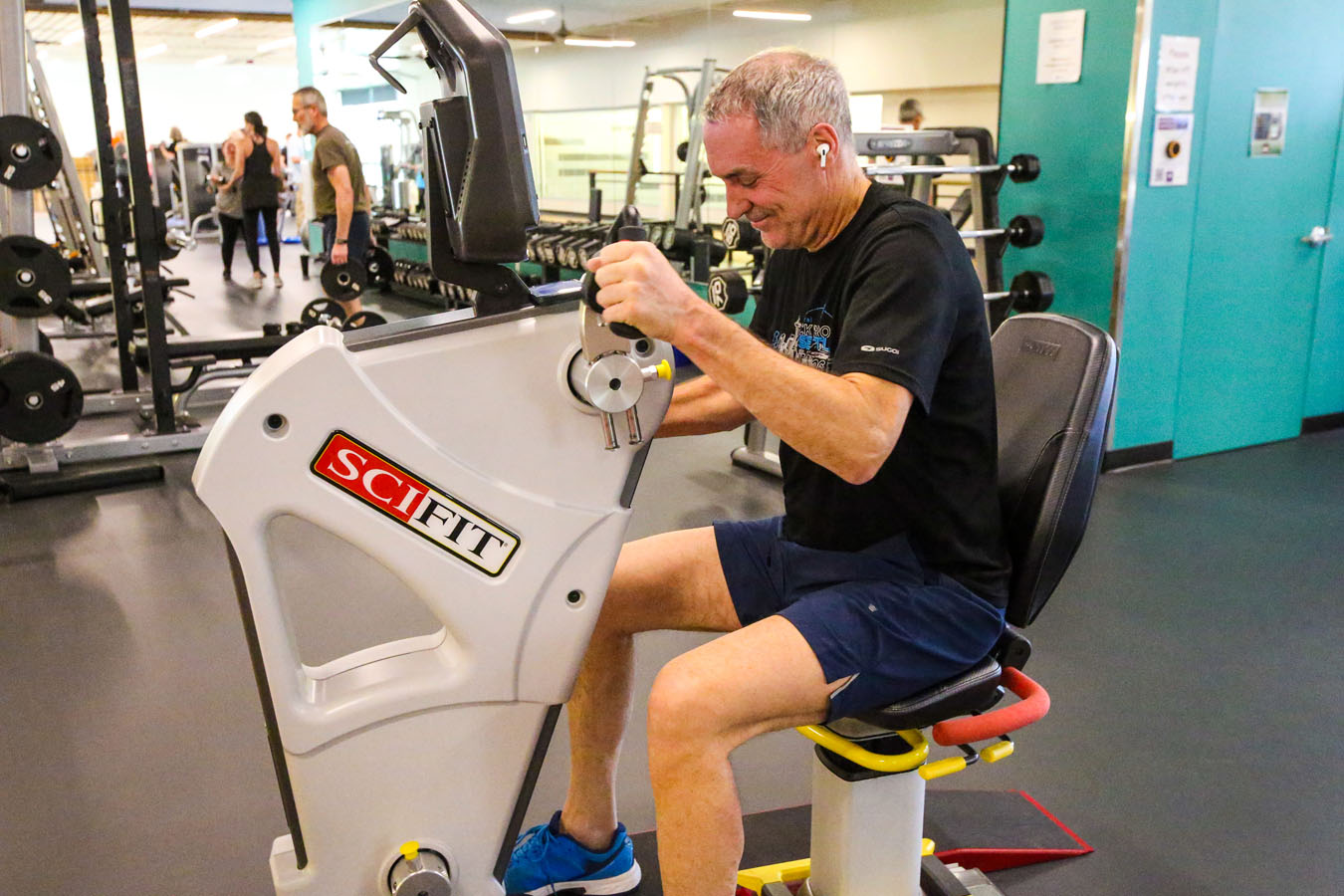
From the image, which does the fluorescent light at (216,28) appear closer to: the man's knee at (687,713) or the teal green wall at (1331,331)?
the teal green wall at (1331,331)

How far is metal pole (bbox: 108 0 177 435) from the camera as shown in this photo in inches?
143

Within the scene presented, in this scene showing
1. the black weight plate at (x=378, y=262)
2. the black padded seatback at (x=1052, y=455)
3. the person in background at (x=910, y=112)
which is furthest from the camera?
the black weight plate at (x=378, y=262)

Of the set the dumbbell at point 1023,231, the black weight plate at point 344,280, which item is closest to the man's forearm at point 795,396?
the dumbbell at point 1023,231

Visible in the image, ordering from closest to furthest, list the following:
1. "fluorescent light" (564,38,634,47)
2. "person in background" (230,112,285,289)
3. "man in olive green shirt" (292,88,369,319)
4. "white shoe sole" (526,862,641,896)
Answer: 1. "white shoe sole" (526,862,641,896)
2. "man in olive green shirt" (292,88,369,319)
3. "fluorescent light" (564,38,634,47)
4. "person in background" (230,112,285,289)

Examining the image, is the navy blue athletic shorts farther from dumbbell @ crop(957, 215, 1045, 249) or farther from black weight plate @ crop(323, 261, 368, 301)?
black weight plate @ crop(323, 261, 368, 301)

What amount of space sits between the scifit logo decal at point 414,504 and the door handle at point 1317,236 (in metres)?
4.08

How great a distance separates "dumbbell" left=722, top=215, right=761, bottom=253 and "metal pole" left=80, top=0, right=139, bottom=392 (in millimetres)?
2369

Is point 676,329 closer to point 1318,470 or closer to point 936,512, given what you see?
point 936,512

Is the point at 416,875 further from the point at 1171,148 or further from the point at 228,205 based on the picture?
the point at 228,205

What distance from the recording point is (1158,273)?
3.77 meters

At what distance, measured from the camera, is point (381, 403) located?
42.3 inches

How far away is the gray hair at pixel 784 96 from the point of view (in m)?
1.22

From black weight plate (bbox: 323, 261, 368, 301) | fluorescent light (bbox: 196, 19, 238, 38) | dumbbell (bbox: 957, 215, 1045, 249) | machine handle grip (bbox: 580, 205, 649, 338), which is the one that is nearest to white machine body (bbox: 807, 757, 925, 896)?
machine handle grip (bbox: 580, 205, 649, 338)

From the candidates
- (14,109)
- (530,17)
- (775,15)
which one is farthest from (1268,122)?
(530,17)
